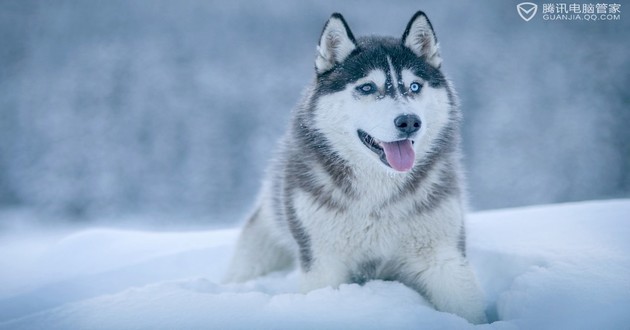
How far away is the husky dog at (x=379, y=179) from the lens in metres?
2.13

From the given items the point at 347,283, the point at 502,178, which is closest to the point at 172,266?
the point at 347,283

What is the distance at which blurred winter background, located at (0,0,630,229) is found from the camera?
29.5 feet

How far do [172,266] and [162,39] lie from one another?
13440mm

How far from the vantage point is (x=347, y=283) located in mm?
2236

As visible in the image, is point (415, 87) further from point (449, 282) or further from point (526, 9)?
point (526, 9)

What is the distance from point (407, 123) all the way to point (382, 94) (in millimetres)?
243

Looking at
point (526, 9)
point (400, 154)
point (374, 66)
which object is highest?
point (526, 9)

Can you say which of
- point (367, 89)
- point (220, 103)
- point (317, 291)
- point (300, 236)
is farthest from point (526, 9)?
point (220, 103)

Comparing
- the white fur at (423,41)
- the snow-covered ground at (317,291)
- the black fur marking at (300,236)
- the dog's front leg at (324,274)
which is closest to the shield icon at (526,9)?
the snow-covered ground at (317,291)

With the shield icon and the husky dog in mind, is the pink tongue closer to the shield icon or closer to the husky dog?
the husky dog

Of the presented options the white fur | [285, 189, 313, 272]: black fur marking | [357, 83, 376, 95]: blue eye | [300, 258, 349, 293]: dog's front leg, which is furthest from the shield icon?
[300, 258, 349, 293]: dog's front leg

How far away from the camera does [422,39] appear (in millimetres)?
2346

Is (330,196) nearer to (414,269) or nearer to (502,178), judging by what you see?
(414,269)

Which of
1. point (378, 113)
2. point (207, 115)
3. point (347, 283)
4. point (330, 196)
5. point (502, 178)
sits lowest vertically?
point (502, 178)
